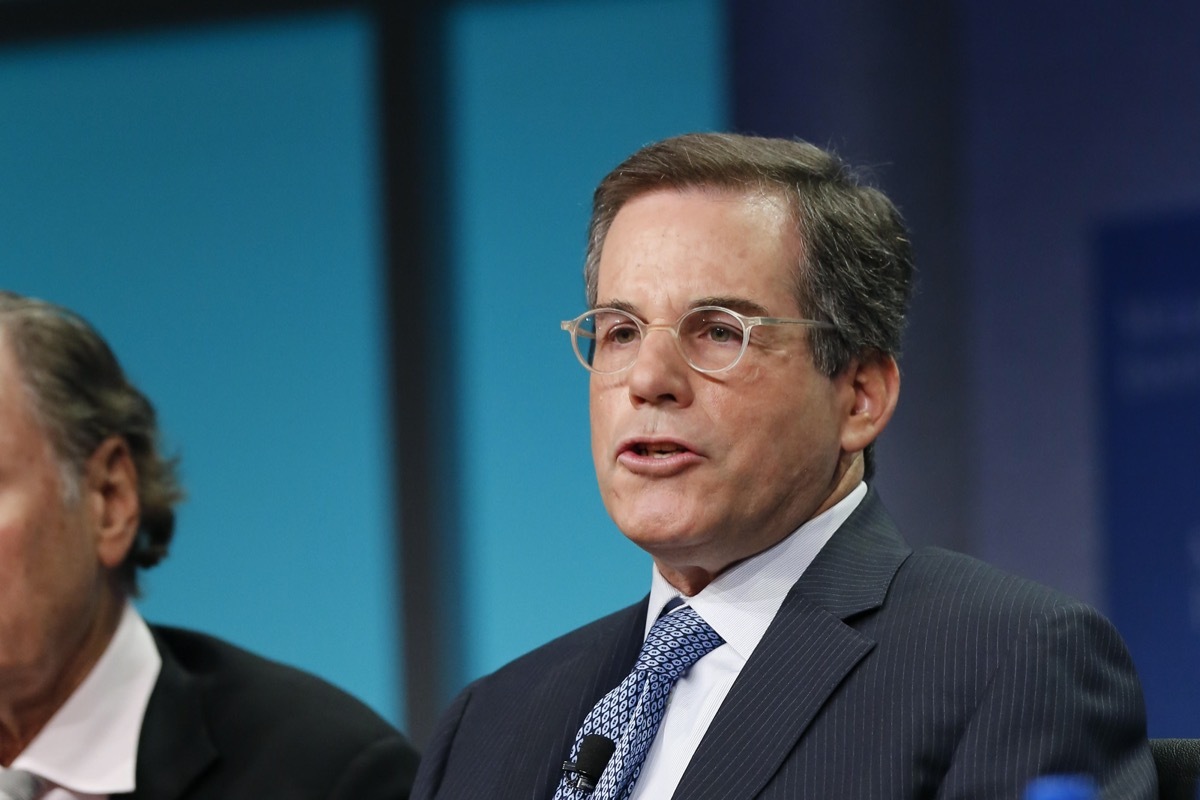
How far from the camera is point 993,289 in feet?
10.8

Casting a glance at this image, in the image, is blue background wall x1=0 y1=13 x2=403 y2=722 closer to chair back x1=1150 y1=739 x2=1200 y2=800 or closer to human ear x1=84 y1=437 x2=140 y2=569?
human ear x1=84 y1=437 x2=140 y2=569

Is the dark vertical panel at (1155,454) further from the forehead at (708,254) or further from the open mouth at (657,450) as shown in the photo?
the open mouth at (657,450)

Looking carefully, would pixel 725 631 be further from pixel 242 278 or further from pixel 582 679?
pixel 242 278

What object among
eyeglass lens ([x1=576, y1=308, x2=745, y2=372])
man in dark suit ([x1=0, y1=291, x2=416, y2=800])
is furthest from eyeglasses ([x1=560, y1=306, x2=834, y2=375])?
man in dark suit ([x1=0, y1=291, x2=416, y2=800])

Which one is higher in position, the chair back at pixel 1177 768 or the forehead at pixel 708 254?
the forehead at pixel 708 254

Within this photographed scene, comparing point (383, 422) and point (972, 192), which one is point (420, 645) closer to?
point (383, 422)

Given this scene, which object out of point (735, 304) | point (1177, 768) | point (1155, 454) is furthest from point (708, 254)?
point (1155, 454)

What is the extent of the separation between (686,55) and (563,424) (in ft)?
3.29

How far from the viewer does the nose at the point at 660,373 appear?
1.76 metres

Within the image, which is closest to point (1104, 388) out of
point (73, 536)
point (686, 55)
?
point (686, 55)

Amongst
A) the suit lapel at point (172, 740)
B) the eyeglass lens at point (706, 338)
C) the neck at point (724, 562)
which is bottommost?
the suit lapel at point (172, 740)

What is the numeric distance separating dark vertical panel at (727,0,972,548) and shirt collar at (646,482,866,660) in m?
1.51

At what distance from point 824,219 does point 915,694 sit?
0.60 meters

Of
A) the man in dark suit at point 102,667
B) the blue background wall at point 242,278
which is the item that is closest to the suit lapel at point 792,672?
the man in dark suit at point 102,667
